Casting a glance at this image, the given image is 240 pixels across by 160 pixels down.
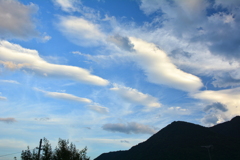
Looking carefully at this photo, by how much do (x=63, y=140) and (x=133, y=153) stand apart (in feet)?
566

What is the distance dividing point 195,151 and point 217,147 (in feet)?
61.9

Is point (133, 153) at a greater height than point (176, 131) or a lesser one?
lesser

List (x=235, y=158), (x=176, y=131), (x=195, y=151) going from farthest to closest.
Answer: (x=176, y=131)
(x=195, y=151)
(x=235, y=158)

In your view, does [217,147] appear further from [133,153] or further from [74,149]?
[74,149]

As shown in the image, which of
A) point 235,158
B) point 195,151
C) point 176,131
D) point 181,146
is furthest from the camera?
point 176,131

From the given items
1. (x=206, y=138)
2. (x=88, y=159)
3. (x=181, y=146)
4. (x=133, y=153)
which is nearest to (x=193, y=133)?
(x=206, y=138)

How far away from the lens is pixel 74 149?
1362 inches

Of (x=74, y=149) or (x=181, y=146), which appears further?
(x=181, y=146)

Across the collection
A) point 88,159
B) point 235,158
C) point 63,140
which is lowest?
point 235,158

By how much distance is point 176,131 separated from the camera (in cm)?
19875

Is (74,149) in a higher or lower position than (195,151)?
higher

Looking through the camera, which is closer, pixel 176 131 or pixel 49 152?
pixel 49 152

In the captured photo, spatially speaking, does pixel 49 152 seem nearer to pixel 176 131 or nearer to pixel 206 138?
pixel 206 138

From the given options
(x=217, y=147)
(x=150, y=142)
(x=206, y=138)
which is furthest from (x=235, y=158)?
(x=150, y=142)
